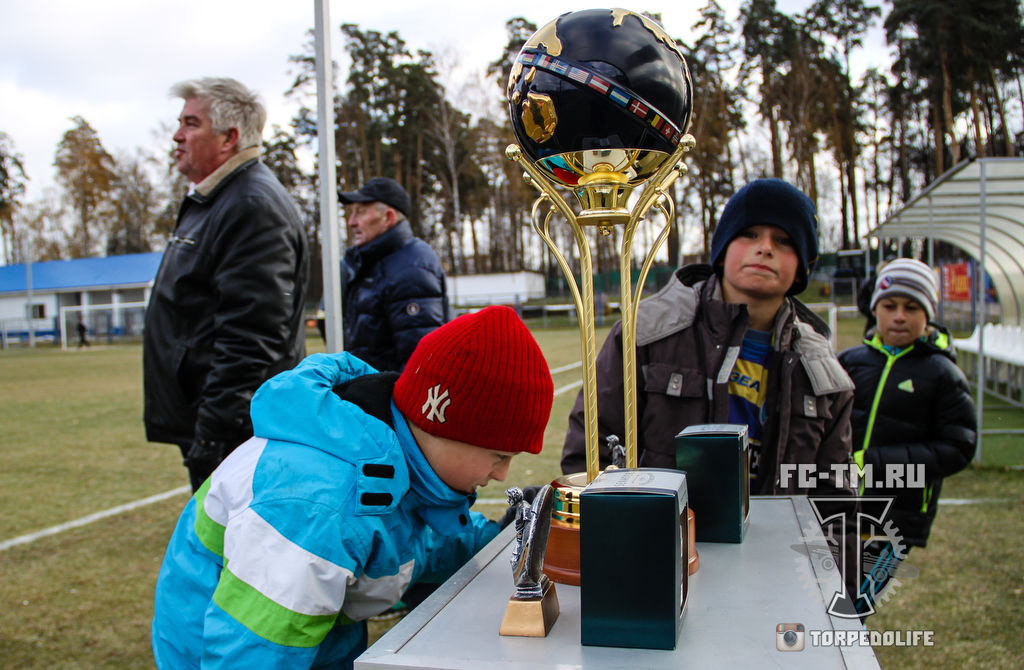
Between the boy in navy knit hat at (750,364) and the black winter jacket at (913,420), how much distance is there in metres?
1.09

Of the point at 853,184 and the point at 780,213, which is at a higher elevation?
the point at 853,184

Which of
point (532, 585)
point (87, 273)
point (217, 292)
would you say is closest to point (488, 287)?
point (87, 273)

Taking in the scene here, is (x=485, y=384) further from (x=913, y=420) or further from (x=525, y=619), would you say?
(x=913, y=420)

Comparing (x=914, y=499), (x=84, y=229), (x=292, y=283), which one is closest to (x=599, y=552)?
(x=292, y=283)

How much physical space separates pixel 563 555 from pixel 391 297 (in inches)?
99.1

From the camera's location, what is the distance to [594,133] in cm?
130

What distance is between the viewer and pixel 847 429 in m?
1.93

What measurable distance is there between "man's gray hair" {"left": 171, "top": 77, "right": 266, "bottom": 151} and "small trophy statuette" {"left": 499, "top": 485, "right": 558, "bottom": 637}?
7.44 ft

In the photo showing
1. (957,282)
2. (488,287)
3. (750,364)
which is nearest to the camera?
(750,364)

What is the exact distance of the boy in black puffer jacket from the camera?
277 centimetres

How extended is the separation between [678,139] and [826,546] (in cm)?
81

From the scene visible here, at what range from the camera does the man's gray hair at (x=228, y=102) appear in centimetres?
272

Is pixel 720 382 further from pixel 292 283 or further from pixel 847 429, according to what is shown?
pixel 292 283

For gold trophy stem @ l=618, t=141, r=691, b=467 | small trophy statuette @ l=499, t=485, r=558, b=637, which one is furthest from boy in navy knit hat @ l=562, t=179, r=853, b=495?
small trophy statuette @ l=499, t=485, r=558, b=637
